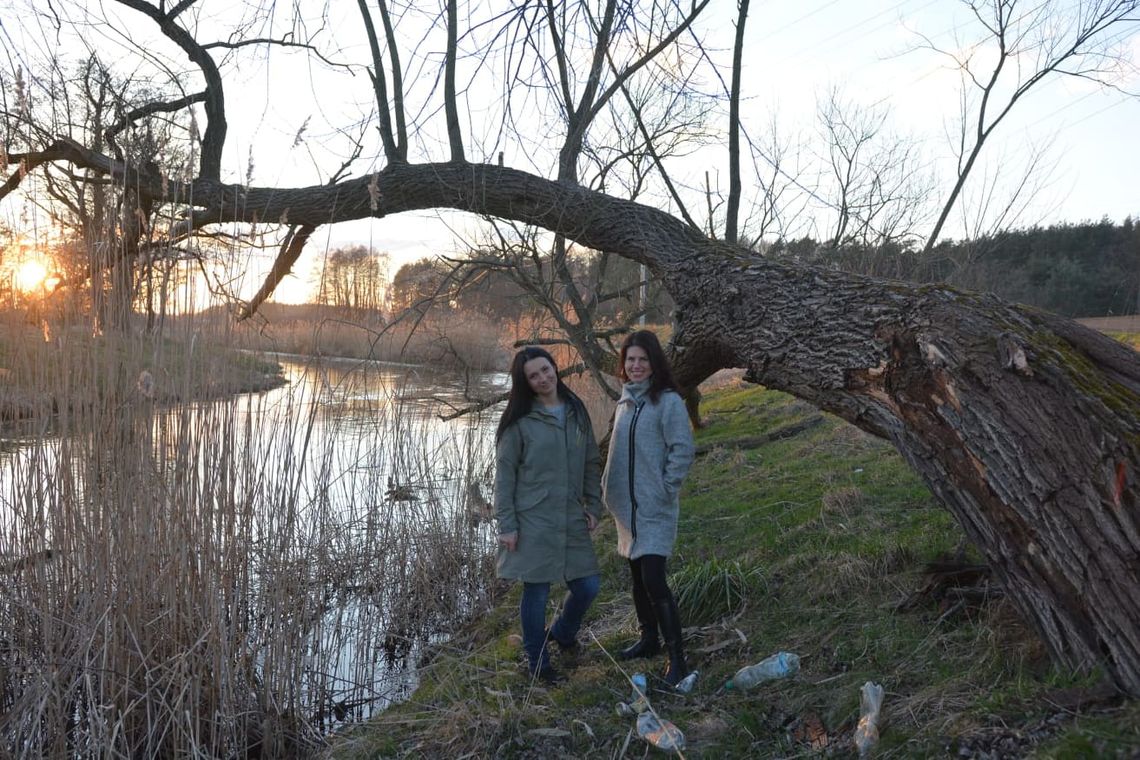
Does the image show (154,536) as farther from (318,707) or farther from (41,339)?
(318,707)

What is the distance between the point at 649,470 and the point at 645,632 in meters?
0.82

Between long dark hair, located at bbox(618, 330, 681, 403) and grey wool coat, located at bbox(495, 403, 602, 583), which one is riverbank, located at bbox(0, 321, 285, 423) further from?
long dark hair, located at bbox(618, 330, 681, 403)

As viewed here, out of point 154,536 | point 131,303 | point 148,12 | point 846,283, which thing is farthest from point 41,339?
point 846,283

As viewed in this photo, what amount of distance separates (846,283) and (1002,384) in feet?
2.98

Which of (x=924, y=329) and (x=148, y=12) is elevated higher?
(x=148, y=12)

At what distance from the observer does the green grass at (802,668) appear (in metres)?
2.50

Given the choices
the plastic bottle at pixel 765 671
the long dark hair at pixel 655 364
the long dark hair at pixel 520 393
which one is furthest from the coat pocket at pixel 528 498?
the plastic bottle at pixel 765 671

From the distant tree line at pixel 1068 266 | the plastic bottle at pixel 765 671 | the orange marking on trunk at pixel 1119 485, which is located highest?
the distant tree line at pixel 1068 266

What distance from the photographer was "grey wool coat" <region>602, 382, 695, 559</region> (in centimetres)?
342

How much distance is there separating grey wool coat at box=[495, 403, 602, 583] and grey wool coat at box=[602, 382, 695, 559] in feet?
0.72

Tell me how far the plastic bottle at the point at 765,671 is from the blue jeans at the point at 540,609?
705 millimetres

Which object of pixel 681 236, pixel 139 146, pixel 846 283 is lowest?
pixel 846 283

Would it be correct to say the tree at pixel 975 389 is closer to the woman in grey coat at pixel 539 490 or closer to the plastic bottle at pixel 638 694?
the woman in grey coat at pixel 539 490

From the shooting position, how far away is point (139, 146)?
13.2ft
